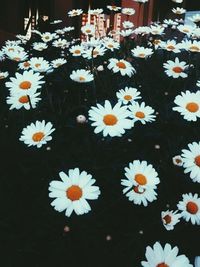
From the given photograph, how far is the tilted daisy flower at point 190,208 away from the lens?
1005 millimetres

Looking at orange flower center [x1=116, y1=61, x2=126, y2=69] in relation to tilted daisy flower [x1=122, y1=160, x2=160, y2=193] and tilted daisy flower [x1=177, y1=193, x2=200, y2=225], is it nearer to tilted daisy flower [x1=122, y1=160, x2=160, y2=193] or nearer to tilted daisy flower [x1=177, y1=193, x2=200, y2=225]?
tilted daisy flower [x1=122, y1=160, x2=160, y2=193]

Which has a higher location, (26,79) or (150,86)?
(26,79)

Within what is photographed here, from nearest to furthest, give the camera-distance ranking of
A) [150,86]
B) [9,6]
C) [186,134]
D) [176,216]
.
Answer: [176,216], [186,134], [150,86], [9,6]

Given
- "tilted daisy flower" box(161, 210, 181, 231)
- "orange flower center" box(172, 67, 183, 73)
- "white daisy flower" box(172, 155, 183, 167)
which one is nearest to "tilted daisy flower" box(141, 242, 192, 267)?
"tilted daisy flower" box(161, 210, 181, 231)

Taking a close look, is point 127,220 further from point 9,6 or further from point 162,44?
point 9,6

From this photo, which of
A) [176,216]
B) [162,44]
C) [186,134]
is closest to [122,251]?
[176,216]

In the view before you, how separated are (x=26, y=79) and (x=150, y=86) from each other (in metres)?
0.64

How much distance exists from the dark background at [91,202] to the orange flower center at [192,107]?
87 millimetres

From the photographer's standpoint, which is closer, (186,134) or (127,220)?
(127,220)

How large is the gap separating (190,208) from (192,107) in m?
0.44

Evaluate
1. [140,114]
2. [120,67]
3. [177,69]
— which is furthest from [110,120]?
[177,69]

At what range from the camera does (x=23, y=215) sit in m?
1.06

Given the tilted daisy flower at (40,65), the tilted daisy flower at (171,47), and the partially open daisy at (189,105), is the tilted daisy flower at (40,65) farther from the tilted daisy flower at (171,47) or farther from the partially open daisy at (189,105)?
the tilted daisy flower at (171,47)

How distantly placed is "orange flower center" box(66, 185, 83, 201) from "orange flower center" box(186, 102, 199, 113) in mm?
574
